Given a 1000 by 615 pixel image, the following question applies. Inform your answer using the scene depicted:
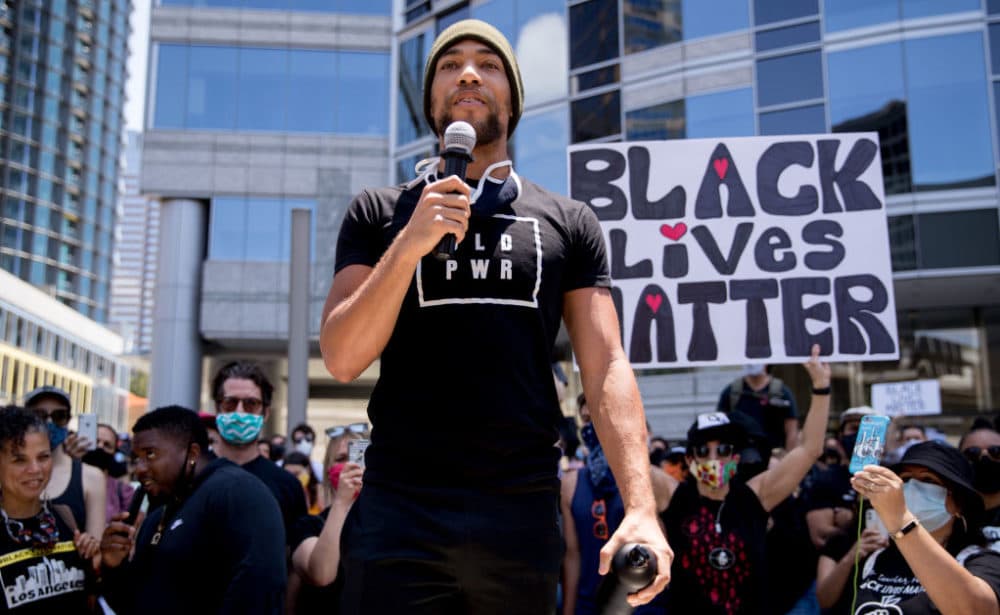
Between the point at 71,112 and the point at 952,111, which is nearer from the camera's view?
the point at 952,111

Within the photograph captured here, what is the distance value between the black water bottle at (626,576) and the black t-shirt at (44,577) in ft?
11.6

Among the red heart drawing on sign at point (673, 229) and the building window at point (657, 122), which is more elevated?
the building window at point (657, 122)

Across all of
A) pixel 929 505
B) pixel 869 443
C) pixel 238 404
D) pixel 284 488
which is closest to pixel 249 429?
pixel 238 404

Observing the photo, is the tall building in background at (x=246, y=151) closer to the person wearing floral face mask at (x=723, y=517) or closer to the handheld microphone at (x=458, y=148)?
the person wearing floral face mask at (x=723, y=517)

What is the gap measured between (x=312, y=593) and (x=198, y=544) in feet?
4.05

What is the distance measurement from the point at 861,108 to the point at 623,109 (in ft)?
18.1

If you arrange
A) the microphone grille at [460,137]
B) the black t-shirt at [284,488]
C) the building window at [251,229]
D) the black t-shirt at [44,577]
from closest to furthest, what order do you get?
the microphone grille at [460,137], the black t-shirt at [44,577], the black t-shirt at [284,488], the building window at [251,229]

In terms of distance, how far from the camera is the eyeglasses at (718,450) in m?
5.45

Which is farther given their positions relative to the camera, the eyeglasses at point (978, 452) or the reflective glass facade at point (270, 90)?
the reflective glass facade at point (270, 90)

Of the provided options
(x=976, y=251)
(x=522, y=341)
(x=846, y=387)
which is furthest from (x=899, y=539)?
(x=846, y=387)

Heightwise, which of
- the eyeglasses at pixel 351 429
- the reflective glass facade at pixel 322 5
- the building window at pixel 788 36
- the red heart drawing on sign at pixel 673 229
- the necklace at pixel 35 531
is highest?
the reflective glass facade at pixel 322 5

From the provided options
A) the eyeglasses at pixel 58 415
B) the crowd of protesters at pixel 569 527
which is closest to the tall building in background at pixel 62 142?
the eyeglasses at pixel 58 415

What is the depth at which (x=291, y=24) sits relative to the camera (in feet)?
100

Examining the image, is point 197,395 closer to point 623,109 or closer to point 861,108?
point 623,109
